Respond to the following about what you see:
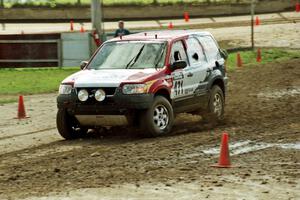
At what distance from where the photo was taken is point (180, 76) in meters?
15.1

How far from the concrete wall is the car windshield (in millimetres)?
35822

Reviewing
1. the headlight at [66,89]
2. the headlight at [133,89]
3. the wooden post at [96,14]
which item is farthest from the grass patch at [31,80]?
the headlight at [133,89]

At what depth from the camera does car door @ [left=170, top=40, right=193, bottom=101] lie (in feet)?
49.0

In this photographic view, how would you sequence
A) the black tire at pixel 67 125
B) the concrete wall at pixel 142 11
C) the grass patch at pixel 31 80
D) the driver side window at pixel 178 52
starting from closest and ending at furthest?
the black tire at pixel 67 125, the driver side window at pixel 178 52, the grass patch at pixel 31 80, the concrete wall at pixel 142 11

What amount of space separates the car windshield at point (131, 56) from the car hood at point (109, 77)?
12.0 inches

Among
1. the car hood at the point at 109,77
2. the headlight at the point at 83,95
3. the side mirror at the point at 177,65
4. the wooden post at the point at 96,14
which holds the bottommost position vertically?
the headlight at the point at 83,95

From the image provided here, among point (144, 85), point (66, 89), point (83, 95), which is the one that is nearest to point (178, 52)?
point (144, 85)

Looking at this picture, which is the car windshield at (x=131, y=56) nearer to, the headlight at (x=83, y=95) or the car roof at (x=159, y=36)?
the car roof at (x=159, y=36)

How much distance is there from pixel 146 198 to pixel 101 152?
143 inches

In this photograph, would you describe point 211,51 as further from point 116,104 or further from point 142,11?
point 142,11

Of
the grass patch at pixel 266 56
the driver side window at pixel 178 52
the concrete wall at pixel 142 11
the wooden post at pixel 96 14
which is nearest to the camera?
the driver side window at pixel 178 52

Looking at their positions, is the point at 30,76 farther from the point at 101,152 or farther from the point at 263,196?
the point at 263,196

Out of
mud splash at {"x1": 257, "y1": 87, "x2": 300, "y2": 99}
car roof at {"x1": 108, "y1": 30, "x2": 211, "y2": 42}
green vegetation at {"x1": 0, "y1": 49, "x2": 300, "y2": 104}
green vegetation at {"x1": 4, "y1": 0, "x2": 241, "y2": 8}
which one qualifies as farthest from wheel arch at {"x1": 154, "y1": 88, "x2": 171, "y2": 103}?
green vegetation at {"x1": 4, "y1": 0, "x2": 241, "y2": 8}

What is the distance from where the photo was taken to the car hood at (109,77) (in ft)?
46.1
